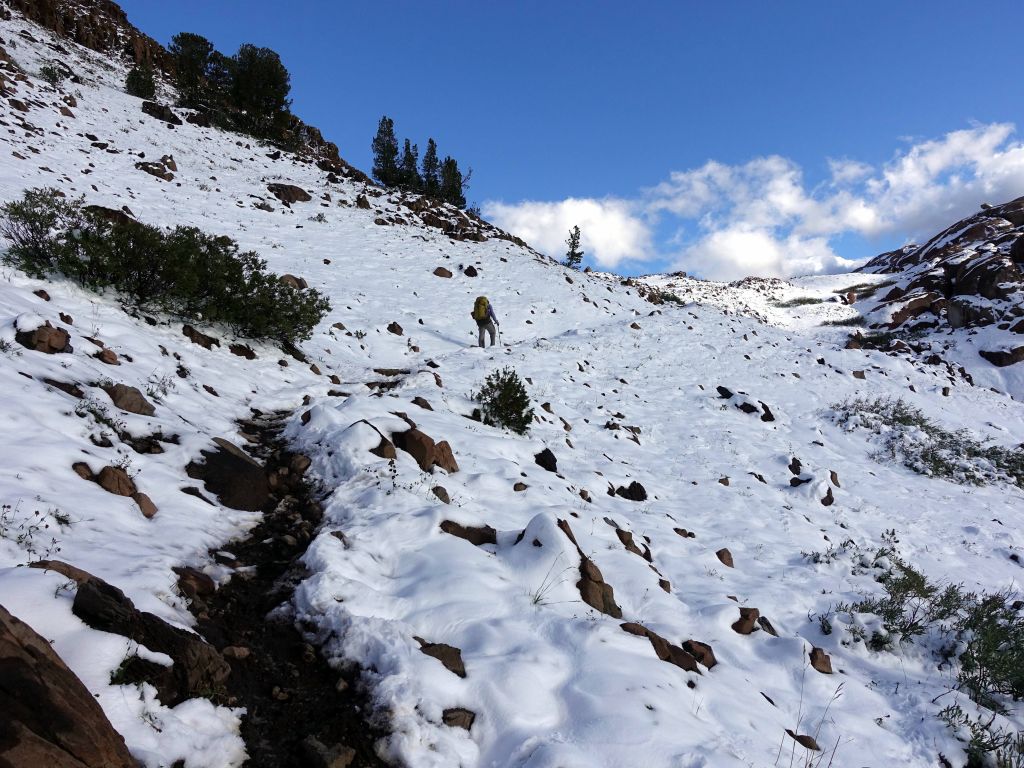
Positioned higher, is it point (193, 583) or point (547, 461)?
point (547, 461)

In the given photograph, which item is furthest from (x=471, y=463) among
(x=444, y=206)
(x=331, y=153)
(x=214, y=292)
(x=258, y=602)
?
(x=331, y=153)

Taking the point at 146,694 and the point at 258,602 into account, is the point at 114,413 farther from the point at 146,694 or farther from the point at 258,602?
the point at 146,694

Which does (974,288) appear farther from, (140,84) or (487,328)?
(140,84)

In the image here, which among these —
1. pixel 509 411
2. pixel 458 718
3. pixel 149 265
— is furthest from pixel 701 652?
pixel 149 265

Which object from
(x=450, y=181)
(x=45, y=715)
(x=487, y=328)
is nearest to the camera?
(x=45, y=715)

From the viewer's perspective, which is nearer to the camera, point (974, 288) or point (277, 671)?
point (277, 671)

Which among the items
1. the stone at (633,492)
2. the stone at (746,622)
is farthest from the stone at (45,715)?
the stone at (633,492)

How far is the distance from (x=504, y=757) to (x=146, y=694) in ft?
6.75

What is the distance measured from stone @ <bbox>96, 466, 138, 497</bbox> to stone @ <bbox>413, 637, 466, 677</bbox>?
10.3ft

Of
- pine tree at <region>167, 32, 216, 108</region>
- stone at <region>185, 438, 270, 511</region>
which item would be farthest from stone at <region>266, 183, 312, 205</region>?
stone at <region>185, 438, 270, 511</region>

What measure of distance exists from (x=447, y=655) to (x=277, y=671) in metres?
1.17

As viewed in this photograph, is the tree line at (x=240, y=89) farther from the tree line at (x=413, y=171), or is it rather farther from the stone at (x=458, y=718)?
the stone at (x=458, y=718)

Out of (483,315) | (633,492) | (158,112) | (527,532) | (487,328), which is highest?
(158,112)

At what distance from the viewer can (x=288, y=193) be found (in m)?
27.4
